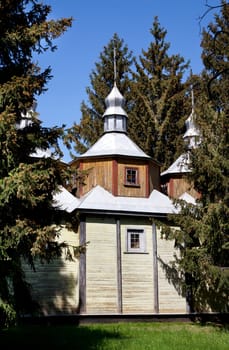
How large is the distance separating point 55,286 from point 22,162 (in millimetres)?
8065

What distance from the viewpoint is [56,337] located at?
13.5 meters

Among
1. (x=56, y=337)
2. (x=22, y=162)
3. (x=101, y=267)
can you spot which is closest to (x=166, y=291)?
(x=101, y=267)

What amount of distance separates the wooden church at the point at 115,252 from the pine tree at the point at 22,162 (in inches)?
255

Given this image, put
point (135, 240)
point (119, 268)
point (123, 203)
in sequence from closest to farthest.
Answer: point (119, 268)
point (135, 240)
point (123, 203)

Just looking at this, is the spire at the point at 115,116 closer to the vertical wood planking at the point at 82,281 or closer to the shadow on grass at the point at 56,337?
the vertical wood planking at the point at 82,281

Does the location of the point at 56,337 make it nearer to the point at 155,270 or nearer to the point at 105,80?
the point at 155,270

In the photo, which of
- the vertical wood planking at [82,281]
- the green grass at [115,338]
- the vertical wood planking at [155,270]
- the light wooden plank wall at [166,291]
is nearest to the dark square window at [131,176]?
the vertical wood planking at [155,270]

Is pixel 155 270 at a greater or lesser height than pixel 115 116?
lesser

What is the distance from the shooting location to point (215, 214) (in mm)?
16438

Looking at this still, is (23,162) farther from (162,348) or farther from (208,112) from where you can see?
(208,112)

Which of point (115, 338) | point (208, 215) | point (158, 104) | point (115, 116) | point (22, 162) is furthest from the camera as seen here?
point (158, 104)

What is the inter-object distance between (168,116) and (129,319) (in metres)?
16.0

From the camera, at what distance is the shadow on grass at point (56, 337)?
12.1 metres

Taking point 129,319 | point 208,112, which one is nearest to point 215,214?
point 208,112
